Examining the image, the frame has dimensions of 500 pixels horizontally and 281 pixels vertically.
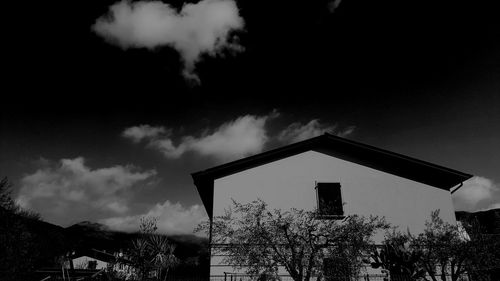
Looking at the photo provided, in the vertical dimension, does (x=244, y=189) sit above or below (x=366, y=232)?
above

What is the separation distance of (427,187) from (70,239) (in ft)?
163

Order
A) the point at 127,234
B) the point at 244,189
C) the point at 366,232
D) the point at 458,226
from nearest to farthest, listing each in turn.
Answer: the point at 366,232
the point at 458,226
the point at 244,189
the point at 127,234

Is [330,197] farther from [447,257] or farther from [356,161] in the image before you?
[447,257]

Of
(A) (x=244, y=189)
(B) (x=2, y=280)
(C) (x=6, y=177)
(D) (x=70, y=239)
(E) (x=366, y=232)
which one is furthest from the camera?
(D) (x=70, y=239)

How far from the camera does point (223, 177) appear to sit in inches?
612

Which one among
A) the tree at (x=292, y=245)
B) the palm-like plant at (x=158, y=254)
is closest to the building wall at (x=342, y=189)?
the tree at (x=292, y=245)

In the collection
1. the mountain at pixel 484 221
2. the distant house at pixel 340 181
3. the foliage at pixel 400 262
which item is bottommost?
the foliage at pixel 400 262

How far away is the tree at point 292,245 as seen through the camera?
1116 centimetres

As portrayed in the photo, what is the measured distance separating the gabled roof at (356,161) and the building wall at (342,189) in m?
0.29

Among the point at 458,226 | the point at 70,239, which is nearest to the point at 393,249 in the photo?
the point at 458,226

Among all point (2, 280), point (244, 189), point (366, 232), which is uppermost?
point (244, 189)

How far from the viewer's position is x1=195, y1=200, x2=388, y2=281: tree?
11.2 m

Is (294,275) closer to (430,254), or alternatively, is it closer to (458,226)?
(430,254)

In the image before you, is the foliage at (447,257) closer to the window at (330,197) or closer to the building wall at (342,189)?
the building wall at (342,189)
